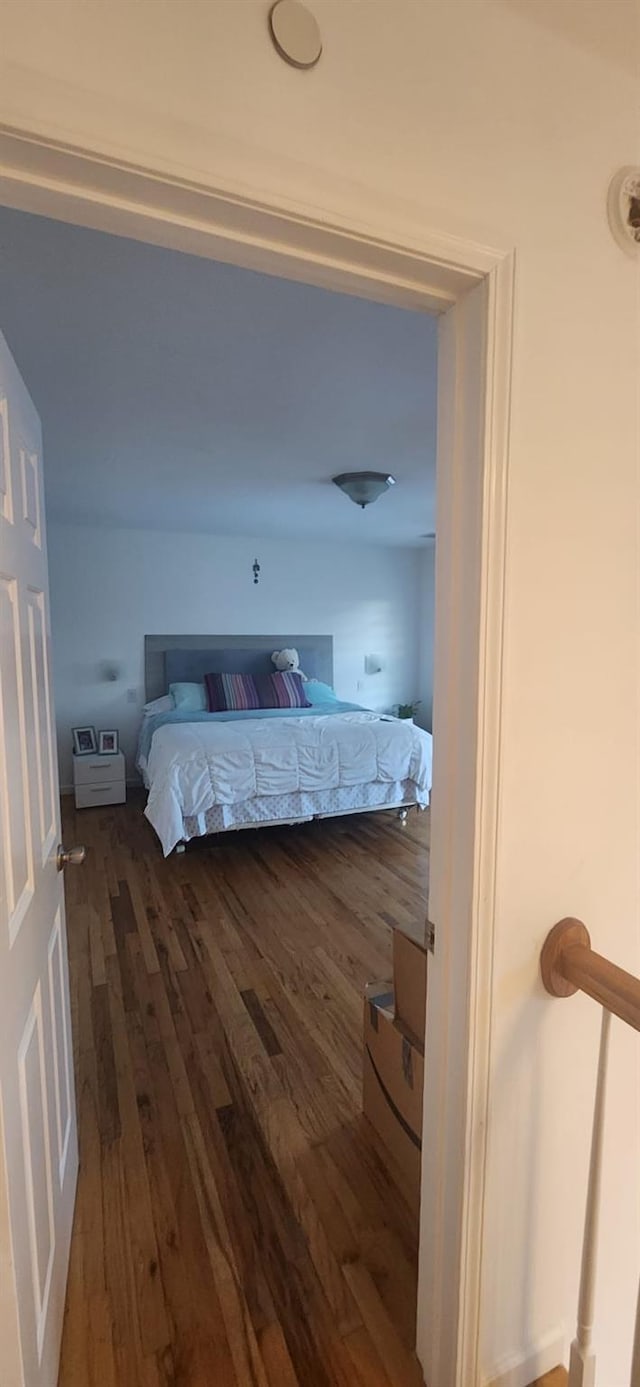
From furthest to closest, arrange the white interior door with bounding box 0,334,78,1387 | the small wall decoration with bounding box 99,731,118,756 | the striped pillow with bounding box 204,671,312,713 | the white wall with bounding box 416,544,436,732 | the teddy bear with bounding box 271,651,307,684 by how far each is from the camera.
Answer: the white wall with bounding box 416,544,436,732 < the teddy bear with bounding box 271,651,307,684 < the striped pillow with bounding box 204,671,312,713 < the small wall decoration with bounding box 99,731,118,756 < the white interior door with bounding box 0,334,78,1387

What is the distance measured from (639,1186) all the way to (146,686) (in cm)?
472

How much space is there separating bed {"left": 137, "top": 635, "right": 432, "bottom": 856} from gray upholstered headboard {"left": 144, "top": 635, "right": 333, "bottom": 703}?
1.79ft

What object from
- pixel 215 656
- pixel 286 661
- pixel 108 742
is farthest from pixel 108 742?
pixel 286 661

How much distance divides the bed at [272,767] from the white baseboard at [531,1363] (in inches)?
103

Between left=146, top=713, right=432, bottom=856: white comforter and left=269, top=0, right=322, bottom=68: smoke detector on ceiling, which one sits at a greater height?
left=269, top=0, right=322, bottom=68: smoke detector on ceiling

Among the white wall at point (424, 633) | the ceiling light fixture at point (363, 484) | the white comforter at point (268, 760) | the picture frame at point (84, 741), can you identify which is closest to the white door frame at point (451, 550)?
the ceiling light fixture at point (363, 484)

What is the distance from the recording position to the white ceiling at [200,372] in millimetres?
1484

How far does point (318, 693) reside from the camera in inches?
213

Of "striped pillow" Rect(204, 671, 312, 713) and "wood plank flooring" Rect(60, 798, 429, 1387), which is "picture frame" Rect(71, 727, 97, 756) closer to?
"striped pillow" Rect(204, 671, 312, 713)

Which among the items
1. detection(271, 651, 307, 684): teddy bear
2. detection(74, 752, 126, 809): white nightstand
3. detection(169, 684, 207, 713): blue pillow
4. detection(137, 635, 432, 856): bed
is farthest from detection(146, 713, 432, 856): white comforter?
detection(271, 651, 307, 684): teddy bear

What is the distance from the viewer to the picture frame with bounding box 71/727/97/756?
4.72 metres

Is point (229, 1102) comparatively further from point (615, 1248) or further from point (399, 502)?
point (399, 502)

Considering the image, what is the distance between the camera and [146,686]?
5273 millimetres

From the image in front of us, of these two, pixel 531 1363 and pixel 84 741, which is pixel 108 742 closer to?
pixel 84 741
